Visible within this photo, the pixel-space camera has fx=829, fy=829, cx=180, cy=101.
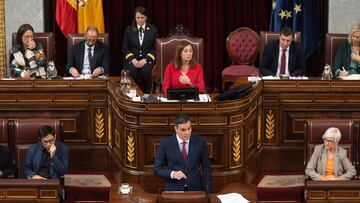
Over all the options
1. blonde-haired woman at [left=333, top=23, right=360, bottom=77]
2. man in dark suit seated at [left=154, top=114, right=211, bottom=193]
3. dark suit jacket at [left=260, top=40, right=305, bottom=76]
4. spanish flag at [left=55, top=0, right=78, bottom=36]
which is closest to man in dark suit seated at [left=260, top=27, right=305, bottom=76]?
dark suit jacket at [left=260, top=40, right=305, bottom=76]

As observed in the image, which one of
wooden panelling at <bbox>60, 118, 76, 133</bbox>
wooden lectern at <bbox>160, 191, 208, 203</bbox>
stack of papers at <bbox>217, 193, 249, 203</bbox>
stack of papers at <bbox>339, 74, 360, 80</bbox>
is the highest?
stack of papers at <bbox>339, 74, 360, 80</bbox>

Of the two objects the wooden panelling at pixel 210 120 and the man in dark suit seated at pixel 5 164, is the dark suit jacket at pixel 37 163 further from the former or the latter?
the wooden panelling at pixel 210 120

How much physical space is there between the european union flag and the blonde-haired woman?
1.76 metres

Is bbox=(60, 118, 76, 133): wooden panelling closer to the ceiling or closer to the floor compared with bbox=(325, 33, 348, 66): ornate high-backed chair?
closer to the floor

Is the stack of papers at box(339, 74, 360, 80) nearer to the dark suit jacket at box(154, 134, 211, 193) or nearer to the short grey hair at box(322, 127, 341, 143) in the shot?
the short grey hair at box(322, 127, 341, 143)

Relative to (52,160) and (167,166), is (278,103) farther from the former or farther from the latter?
(52,160)

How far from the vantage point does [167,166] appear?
742cm

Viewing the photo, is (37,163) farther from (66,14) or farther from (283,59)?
(66,14)

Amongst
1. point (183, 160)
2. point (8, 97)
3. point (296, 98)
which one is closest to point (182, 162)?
point (183, 160)

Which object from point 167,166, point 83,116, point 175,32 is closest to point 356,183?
point 167,166

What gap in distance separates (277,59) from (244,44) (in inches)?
52.2

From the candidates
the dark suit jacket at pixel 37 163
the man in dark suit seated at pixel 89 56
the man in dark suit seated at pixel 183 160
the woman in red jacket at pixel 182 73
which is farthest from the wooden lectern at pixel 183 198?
the man in dark suit seated at pixel 89 56

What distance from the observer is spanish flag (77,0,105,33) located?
10.9m

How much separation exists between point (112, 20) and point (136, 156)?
3.73m
